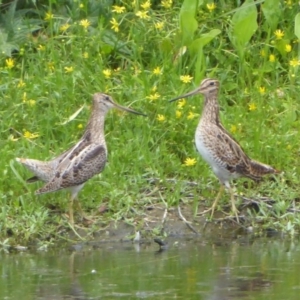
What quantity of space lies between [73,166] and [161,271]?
4.43ft

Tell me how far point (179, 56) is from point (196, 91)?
4.03ft

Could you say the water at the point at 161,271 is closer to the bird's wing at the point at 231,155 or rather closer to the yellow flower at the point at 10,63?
the bird's wing at the point at 231,155

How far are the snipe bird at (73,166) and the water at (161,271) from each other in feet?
1.67

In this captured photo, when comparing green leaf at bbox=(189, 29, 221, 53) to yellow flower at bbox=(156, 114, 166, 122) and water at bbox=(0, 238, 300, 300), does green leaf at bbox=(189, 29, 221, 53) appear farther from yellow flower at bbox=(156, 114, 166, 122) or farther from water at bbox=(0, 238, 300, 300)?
water at bbox=(0, 238, 300, 300)

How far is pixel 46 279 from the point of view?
27.6 feet

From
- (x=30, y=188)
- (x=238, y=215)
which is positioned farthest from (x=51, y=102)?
(x=238, y=215)

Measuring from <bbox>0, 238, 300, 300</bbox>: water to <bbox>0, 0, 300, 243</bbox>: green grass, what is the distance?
0.45 m

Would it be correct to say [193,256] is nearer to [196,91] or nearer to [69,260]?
[69,260]

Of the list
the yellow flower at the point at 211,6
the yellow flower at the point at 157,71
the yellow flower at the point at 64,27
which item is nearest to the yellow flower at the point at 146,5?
the yellow flower at the point at 211,6

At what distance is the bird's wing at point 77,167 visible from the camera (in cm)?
946

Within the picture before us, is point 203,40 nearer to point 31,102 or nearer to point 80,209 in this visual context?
point 31,102

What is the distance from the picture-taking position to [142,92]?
1100cm

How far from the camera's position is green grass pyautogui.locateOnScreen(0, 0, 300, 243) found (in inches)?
392

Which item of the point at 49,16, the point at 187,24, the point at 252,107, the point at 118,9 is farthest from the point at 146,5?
the point at 252,107
